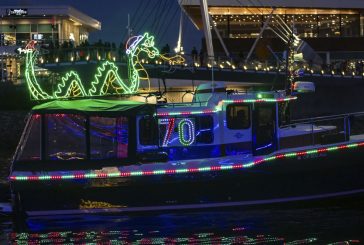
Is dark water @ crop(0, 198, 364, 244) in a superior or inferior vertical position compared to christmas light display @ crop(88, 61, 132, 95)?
inferior

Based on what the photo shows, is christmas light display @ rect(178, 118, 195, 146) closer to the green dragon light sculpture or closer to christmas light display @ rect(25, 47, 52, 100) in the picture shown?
the green dragon light sculpture

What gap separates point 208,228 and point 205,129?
8.48 feet

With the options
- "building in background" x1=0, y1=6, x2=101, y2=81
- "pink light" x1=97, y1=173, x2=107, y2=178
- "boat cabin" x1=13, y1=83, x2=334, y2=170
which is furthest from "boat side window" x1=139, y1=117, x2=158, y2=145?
"building in background" x1=0, y1=6, x2=101, y2=81

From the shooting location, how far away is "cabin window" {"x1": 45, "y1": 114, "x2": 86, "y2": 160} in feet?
55.0

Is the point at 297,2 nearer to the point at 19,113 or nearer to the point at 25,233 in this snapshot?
the point at 19,113

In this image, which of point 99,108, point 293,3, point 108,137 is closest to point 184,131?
point 108,137

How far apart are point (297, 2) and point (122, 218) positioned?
2010 inches

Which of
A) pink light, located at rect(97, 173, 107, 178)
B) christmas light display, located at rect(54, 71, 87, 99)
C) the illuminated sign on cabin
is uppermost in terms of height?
the illuminated sign on cabin

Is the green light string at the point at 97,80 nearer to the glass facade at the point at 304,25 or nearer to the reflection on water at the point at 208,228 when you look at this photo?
the reflection on water at the point at 208,228

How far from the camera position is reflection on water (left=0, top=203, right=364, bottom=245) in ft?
49.8

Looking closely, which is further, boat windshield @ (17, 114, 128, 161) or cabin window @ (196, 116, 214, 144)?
cabin window @ (196, 116, 214, 144)

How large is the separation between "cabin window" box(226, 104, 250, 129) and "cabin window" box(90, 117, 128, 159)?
248 cm

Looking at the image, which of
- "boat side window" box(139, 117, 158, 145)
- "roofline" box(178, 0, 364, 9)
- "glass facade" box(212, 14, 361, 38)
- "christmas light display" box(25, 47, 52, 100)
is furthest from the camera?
"glass facade" box(212, 14, 361, 38)

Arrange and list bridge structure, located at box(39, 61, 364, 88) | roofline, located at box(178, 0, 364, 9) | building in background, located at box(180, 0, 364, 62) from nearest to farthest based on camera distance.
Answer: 1. bridge structure, located at box(39, 61, 364, 88)
2. roofline, located at box(178, 0, 364, 9)
3. building in background, located at box(180, 0, 364, 62)
